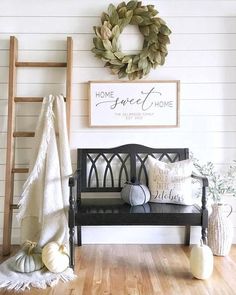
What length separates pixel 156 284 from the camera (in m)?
1.91

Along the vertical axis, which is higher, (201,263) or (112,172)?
(112,172)

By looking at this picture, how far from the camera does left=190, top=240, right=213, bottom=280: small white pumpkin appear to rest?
1938mm

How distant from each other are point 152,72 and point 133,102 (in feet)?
1.02

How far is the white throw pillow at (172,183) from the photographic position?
88.3 inches

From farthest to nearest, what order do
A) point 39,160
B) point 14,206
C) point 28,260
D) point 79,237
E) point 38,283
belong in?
point 79,237 → point 14,206 → point 39,160 → point 28,260 → point 38,283

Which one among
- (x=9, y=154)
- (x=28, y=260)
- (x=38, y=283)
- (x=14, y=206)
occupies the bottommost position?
(x=38, y=283)

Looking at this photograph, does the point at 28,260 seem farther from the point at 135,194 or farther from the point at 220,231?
the point at 220,231

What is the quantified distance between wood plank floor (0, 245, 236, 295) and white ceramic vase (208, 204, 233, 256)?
8 centimetres

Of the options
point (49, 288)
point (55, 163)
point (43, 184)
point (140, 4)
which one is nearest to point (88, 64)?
point (140, 4)

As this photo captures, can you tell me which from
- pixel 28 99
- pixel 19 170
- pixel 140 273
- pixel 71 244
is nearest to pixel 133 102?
pixel 28 99

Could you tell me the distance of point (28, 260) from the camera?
2010mm

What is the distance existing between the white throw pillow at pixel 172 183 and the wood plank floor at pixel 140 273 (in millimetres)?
467

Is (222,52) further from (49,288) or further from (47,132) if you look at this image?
(49,288)

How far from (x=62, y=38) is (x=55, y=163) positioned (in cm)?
109
